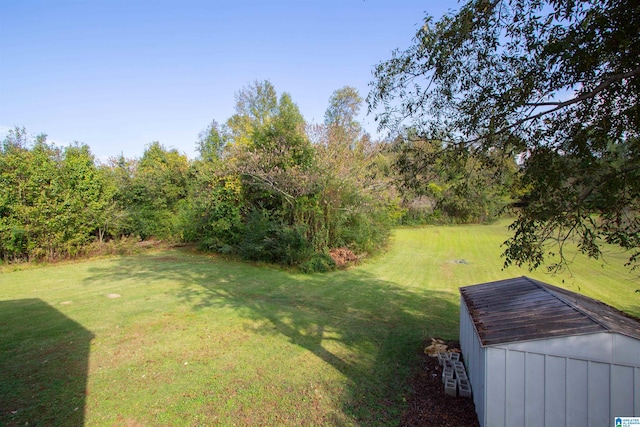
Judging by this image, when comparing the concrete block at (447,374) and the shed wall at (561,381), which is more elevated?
the shed wall at (561,381)

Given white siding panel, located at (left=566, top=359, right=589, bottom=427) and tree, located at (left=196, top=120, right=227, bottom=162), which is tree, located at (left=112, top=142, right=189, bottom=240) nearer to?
tree, located at (left=196, top=120, right=227, bottom=162)

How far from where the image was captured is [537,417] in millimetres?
3533

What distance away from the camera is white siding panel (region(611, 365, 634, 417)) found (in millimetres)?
3230

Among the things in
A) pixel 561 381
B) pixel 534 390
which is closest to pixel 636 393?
pixel 561 381

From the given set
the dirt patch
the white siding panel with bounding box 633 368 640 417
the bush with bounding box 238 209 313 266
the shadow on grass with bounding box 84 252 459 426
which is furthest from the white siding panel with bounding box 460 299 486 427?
the bush with bounding box 238 209 313 266

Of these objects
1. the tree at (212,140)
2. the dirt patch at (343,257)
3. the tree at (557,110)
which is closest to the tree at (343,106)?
the tree at (212,140)

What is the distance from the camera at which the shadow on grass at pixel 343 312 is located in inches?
200

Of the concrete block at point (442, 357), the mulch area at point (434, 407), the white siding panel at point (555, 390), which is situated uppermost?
the white siding panel at point (555, 390)

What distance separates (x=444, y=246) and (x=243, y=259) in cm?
1331

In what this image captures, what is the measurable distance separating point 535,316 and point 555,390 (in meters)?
0.91

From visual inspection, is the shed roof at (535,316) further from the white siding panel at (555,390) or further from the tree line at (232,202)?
the tree line at (232,202)

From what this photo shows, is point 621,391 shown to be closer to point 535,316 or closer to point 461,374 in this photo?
point 535,316

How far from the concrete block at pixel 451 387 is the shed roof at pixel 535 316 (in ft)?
3.27

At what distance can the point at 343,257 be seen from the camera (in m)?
14.2
